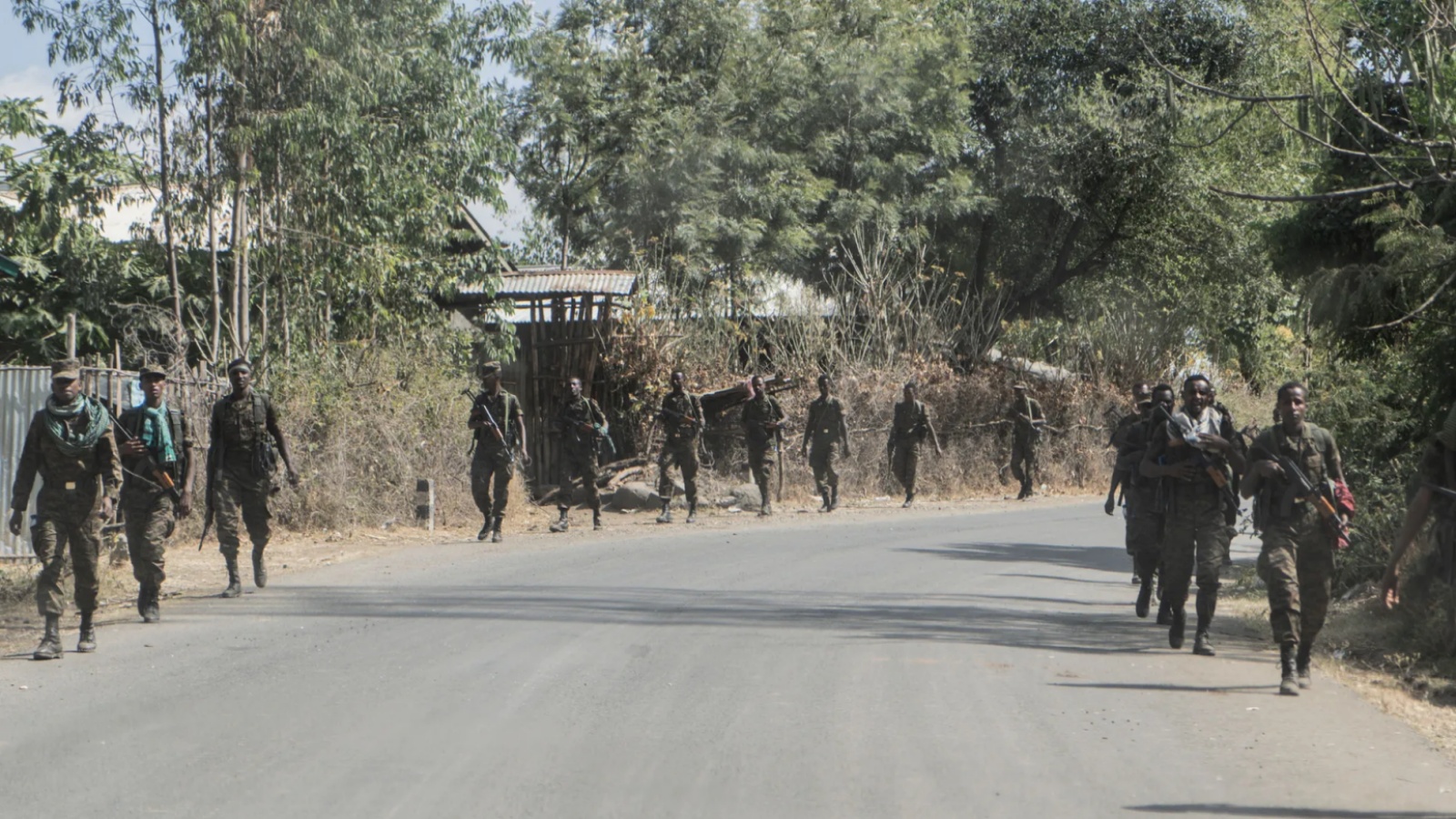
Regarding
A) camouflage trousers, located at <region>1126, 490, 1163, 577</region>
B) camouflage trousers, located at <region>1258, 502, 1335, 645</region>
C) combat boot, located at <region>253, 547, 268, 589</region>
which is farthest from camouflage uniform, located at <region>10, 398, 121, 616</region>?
camouflage trousers, located at <region>1126, 490, 1163, 577</region>

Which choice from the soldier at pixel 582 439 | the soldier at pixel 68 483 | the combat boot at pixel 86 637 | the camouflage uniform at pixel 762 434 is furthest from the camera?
the camouflage uniform at pixel 762 434

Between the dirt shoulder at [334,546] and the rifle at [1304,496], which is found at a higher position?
the rifle at [1304,496]

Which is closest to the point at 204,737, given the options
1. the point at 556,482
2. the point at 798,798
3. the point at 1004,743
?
the point at 798,798

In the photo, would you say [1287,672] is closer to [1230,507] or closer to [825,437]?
[1230,507]

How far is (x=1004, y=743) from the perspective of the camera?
6.58 m

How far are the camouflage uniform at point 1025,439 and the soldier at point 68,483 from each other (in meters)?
17.7

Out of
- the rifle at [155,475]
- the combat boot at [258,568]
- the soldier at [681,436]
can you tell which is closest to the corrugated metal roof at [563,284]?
the soldier at [681,436]

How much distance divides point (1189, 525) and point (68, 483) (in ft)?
21.8

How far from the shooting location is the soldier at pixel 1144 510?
1090 cm

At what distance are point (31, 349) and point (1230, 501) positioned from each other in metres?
17.8

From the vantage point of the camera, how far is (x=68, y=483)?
29.2ft

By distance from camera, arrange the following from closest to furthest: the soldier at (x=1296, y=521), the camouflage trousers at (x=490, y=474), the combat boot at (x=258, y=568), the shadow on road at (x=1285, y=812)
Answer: the shadow on road at (x=1285, y=812)
the soldier at (x=1296, y=521)
the combat boot at (x=258, y=568)
the camouflage trousers at (x=490, y=474)

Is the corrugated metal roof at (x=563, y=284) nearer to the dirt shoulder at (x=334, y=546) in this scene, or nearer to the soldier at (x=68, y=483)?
the dirt shoulder at (x=334, y=546)

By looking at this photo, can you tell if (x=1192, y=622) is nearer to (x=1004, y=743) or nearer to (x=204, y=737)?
(x=1004, y=743)
